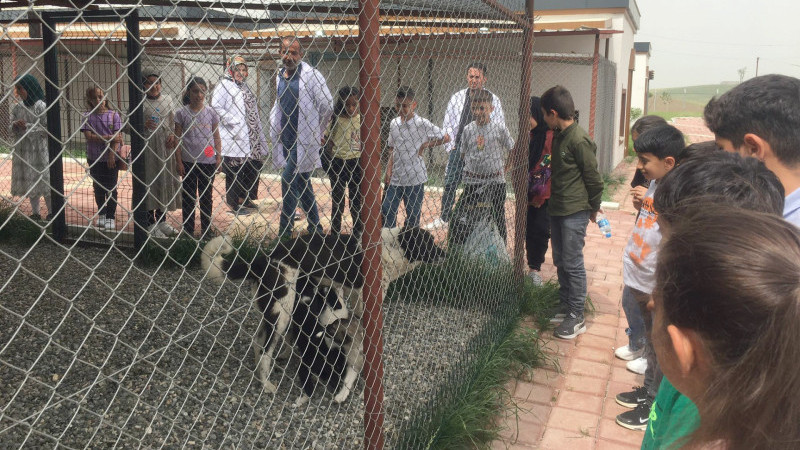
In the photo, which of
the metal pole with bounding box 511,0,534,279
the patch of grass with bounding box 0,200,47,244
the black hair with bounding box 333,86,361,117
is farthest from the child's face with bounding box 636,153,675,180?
the patch of grass with bounding box 0,200,47,244

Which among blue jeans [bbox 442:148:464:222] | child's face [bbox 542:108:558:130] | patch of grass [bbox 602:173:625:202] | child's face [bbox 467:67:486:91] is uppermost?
child's face [bbox 467:67:486:91]

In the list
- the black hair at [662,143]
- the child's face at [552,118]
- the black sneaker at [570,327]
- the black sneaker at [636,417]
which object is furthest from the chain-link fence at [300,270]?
the black hair at [662,143]

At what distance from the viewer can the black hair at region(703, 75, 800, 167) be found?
216cm

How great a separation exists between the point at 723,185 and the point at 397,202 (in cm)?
405

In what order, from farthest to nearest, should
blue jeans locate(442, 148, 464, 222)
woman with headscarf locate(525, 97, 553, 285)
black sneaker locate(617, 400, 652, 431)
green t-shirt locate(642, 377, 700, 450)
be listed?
1. woman with headscarf locate(525, 97, 553, 285)
2. blue jeans locate(442, 148, 464, 222)
3. black sneaker locate(617, 400, 652, 431)
4. green t-shirt locate(642, 377, 700, 450)

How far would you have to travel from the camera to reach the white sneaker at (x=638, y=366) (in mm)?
4098

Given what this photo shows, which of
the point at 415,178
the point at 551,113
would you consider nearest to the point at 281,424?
the point at 415,178

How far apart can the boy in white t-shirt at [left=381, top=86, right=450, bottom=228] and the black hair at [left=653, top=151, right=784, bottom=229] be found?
9.88ft

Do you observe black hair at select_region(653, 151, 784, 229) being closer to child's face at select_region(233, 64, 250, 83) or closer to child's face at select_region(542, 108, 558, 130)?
child's face at select_region(542, 108, 558, 130)

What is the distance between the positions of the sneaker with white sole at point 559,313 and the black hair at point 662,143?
1805 millimetres

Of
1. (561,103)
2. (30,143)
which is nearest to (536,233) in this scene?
(561,103)

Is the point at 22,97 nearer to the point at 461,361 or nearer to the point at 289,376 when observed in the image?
the point at 289,376

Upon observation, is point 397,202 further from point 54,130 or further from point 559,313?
point 54,130

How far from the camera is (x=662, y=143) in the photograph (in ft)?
11.0
